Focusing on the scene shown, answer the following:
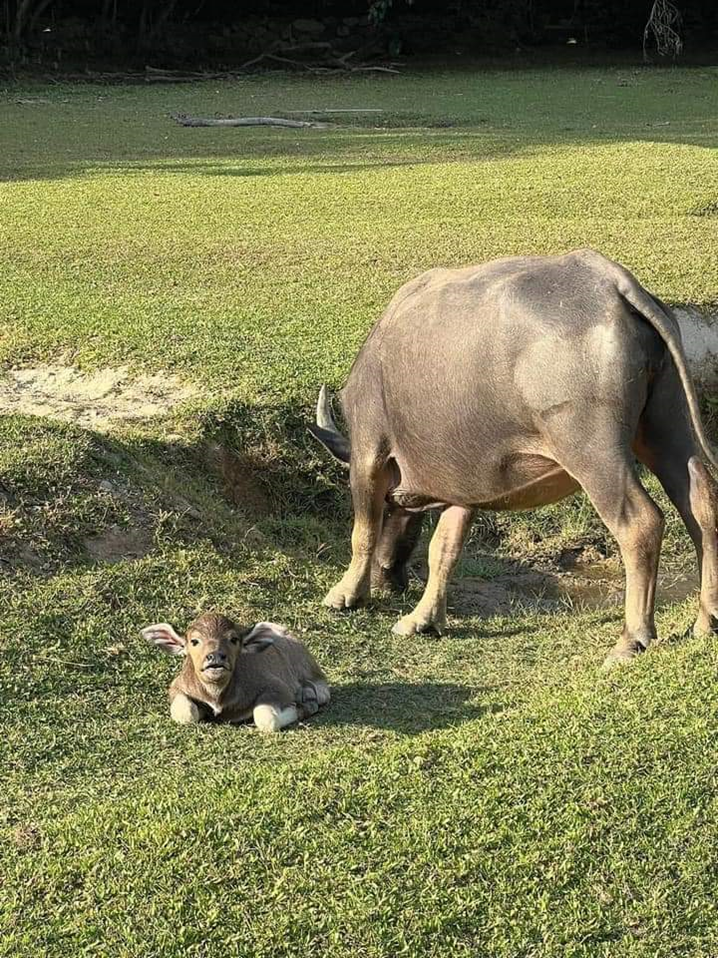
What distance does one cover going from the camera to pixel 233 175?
56.7ft

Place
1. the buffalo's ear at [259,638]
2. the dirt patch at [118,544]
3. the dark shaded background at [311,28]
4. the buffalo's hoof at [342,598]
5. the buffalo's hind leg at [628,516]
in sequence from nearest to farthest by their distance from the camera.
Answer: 1. the buffalo's ear at [259,638]
2. the buffalo's hind leg at [628,516]
3. the dirt patch at [118,544]
4. the buffalo's hoof at [342,598]
5. the dark shaded background at [311,28]

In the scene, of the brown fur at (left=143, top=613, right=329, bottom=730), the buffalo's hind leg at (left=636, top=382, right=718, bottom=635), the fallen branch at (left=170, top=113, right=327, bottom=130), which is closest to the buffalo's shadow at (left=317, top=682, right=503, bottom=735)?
the brown fur at (left=143, top=613, right=329, bottom=730)

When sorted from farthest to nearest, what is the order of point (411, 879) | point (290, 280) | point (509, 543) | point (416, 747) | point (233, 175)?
1. point (233, 175)
2. point (290, 280)
3. point (509, 543)
4. point (416, 747)
5. point (411, 879)

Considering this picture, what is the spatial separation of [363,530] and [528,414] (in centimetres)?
151

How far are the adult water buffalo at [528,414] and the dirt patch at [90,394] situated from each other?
1853mm

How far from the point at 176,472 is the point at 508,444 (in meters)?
2.45

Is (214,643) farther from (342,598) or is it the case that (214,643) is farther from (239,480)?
(239,480)

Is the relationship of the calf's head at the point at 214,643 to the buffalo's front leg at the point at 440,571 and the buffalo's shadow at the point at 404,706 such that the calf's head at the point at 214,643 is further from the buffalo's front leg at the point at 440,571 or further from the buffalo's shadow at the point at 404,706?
the buffalo's front leg at the point at 440,571

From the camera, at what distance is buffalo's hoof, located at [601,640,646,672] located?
6316mm

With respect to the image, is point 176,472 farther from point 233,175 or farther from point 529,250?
point 233,175

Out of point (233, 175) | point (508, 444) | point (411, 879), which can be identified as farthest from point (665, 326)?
point (233, 175)

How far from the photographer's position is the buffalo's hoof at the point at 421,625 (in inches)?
291

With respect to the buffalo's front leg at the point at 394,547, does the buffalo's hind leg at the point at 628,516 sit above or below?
above

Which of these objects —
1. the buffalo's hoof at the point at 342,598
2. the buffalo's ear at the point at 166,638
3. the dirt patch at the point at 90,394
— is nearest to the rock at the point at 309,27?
the dirt patch at the point at 90,394
